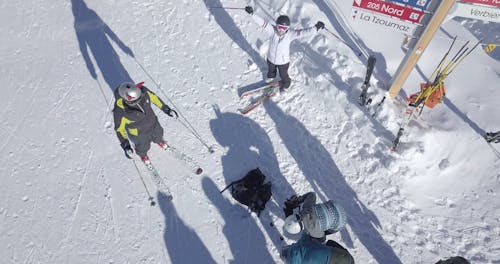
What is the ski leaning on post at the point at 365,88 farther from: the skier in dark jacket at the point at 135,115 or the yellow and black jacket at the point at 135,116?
the yellow and black jacket at the point at 135,116

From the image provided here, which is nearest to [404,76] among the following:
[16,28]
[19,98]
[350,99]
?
[350,99]

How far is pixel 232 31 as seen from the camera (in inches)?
392

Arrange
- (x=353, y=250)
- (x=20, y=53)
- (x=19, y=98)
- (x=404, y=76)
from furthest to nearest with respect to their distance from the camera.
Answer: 1. (x=20, y=53)
2. (x=19, y=98)
3. (x=404, y=76)
4. (x=353, y=250)

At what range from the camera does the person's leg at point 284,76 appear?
8.04m

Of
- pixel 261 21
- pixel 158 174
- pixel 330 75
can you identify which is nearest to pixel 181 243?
pixel 158 174

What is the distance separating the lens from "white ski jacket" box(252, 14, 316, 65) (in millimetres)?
7445

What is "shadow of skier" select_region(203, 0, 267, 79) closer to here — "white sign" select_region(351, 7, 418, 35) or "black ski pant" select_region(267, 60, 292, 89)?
"black ski pant" select_region(267, 60, 292, 89)

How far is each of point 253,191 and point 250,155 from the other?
40.4 inches

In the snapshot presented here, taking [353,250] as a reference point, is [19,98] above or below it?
above

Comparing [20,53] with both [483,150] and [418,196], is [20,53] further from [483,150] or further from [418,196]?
[483,150]

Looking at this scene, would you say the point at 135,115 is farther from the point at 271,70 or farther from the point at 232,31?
the point at 232,31

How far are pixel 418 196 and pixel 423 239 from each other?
2.73 ft

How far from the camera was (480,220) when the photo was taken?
6582mm

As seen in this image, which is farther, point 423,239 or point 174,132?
point 174,132
